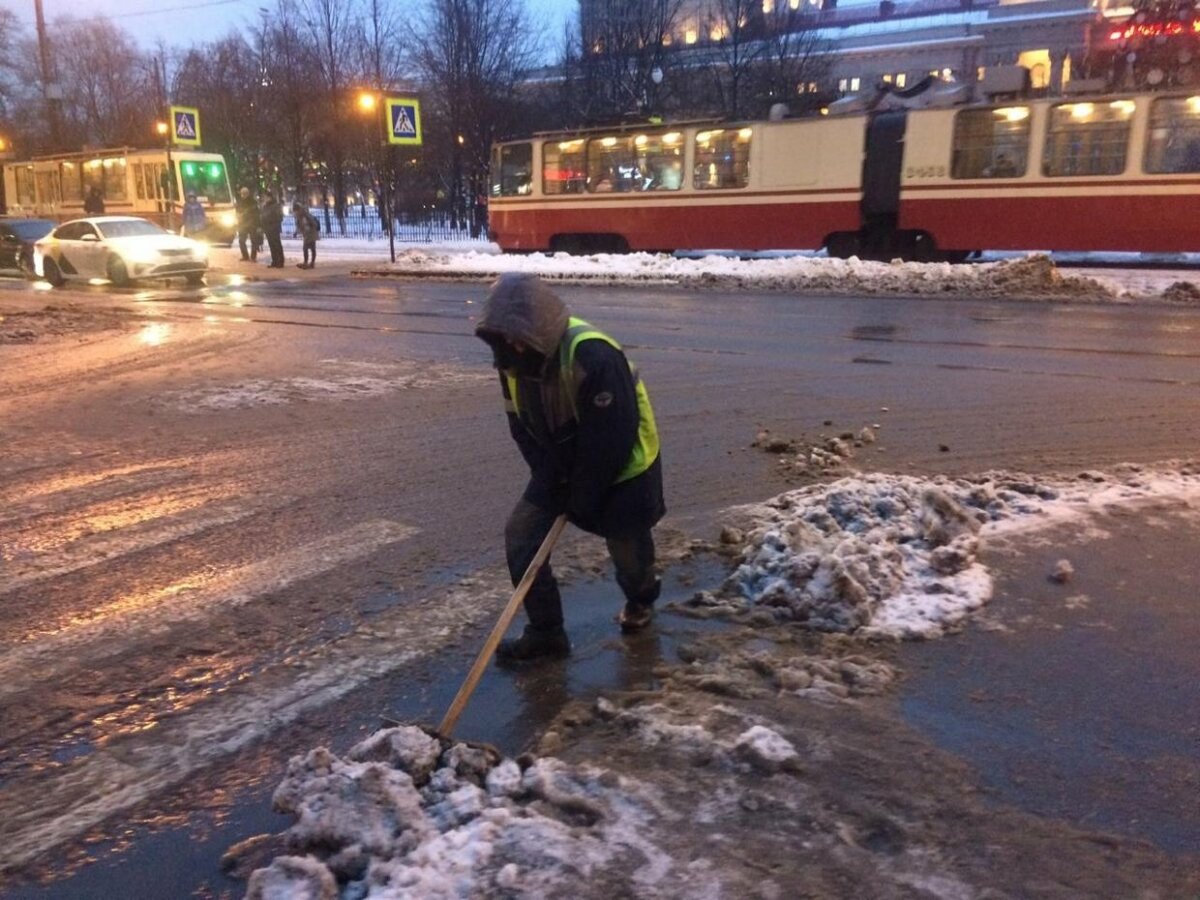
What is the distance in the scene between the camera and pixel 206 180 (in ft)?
118

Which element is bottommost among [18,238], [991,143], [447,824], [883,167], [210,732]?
[210,732]

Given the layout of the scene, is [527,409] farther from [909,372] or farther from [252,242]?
[252,242]

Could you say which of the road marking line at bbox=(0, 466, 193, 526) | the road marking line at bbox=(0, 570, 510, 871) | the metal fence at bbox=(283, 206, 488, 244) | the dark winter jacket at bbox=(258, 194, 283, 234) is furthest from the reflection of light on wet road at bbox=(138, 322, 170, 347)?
the metal fence at bbox=(283, 206, 488, 244)

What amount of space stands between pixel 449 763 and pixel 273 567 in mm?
2360

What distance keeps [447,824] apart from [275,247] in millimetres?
26795

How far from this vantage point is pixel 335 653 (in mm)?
4086

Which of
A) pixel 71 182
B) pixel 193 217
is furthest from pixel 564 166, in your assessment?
pixel 71 182

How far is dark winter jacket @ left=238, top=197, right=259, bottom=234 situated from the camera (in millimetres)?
29250

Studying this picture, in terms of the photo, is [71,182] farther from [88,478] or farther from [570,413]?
[570,413]

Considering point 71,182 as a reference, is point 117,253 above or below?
below

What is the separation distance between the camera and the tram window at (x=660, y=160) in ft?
79.9

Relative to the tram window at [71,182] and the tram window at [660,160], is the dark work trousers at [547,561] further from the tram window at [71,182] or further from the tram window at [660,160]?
the tram window at [71,182]

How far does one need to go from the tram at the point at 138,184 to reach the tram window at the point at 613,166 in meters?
15.3

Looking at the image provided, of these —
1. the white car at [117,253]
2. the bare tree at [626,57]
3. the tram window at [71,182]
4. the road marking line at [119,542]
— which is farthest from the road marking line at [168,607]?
the bare tree at [626,57]
